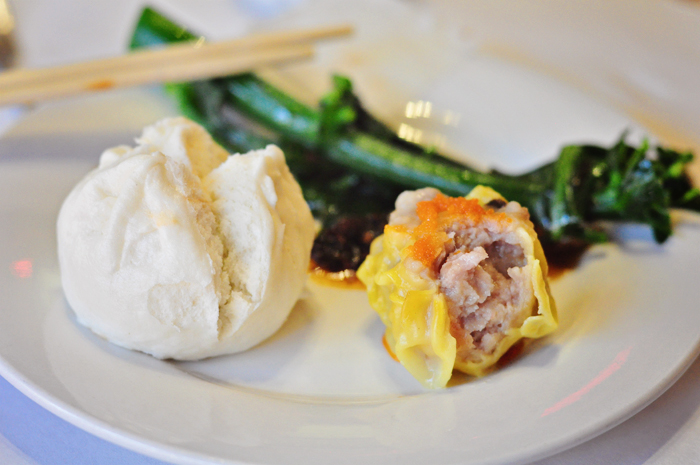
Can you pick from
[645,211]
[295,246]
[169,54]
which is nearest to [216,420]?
[295,246]

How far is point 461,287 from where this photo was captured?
61.2 inches

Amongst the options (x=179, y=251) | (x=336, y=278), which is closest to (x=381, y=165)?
(x=336, y=278)

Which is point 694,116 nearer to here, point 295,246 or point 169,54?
point 295,246

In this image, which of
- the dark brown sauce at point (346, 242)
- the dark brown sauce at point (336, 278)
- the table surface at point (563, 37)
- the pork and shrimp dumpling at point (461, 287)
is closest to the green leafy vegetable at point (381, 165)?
the dark brown sauce at point (346, 242)

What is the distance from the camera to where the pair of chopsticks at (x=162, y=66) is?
243 centimetres

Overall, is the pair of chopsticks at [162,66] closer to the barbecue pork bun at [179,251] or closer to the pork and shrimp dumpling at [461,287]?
the barbecue pork bun at [179,251]

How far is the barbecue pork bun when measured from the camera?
154cm

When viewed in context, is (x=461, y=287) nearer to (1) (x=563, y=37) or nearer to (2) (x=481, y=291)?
(2) (x=481, y=291)

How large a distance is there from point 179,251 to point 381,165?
1.42 meters

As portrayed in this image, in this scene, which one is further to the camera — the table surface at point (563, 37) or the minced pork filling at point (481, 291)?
the table surface at point (563, 37)

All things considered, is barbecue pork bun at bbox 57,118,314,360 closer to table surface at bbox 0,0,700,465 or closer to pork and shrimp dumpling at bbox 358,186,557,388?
pork and shrimp dumpling at bbox 358,186,557,388

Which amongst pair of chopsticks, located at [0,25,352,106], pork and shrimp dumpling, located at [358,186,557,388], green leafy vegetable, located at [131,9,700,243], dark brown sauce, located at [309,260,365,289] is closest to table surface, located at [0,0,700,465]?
green leafy vegetable, located at [131,9,700,243]

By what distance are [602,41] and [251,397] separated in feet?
11.0

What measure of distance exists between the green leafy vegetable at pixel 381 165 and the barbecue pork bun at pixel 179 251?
34.3 inches
